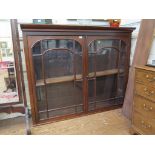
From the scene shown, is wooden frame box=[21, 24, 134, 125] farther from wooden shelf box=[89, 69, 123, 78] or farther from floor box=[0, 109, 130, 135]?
floor box=[0, 109, 130, 135]

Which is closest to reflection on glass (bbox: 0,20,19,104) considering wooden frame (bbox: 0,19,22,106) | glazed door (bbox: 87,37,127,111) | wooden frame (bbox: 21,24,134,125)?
wooden frame (bbox: 0,19,22,106)

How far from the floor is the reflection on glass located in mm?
387

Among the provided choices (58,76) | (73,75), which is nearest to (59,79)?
(58,76)

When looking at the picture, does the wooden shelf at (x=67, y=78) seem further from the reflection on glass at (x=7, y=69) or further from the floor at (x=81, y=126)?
the floor at (x=81, y=126)

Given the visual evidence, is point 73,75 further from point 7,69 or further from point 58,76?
point 7,69

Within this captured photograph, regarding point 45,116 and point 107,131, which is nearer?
point 107,131

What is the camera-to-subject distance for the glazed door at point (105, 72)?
216cm

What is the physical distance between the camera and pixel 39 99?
2039 millimetres

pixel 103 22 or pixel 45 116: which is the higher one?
pixel 103 22

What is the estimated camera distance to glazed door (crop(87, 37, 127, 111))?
2.16 metres
